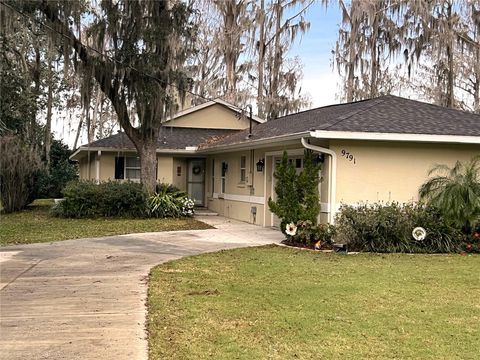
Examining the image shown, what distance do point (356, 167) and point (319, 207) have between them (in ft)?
4.73

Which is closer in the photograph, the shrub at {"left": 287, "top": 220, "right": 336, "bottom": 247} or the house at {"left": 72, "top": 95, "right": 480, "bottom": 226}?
the shrub at {"left": 287, "top": 220, "right": 336, "bottom": 247}

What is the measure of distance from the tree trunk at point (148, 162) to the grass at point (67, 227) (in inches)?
83.0

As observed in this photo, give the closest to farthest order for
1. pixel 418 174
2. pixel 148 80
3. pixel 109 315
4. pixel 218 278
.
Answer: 1. pixel 109 315
2. pixel 218 278
3. pixel 418 174
4. pixel 148 80

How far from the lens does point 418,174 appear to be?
42.9 ft

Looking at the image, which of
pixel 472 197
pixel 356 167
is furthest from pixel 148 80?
pixel 472 197

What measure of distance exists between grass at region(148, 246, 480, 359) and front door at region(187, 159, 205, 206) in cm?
1290

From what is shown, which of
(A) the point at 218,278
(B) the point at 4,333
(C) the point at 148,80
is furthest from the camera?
(C) the point at 148,80

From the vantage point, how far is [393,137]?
12.3 m

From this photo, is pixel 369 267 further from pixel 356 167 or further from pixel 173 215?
pixel 173 215

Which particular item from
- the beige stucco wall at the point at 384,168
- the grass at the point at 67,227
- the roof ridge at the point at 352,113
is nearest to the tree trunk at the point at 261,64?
the grass at the point at 67,227

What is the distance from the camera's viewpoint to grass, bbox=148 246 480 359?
4.83m

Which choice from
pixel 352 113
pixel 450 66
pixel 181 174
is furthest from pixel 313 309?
pixel 450 66

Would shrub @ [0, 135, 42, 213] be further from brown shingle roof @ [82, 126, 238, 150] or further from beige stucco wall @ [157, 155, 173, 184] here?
beige stucco wall @ [157, 155, 173, 184]

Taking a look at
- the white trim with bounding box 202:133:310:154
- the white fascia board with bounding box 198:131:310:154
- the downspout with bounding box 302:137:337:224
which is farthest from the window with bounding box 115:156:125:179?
the downspout with bounding box 302:137:337:224
